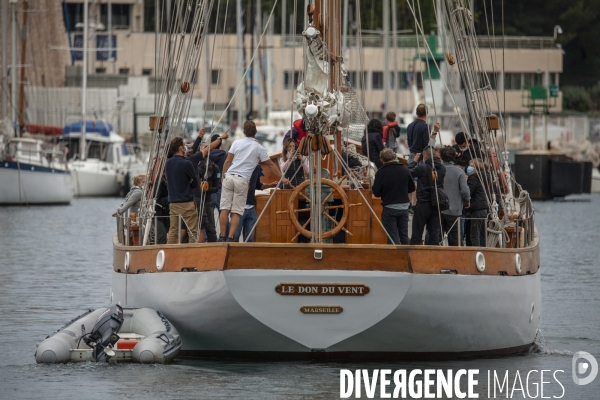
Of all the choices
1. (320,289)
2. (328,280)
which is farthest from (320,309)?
(328,280)

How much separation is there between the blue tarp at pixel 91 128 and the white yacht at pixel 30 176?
9354 mm

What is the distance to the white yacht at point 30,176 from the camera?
187 feet

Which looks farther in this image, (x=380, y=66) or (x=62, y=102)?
(x=380, y=66)

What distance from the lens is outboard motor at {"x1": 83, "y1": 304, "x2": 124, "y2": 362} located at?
53.5ft

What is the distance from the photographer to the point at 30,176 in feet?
190

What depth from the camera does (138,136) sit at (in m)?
85.5

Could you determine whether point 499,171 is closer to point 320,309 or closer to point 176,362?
point 320,309

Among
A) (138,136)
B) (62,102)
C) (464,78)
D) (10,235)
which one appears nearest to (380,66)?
(138,136)

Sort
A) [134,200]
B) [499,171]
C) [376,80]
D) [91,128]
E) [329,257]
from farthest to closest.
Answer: [376,80]
[91,128]
[134,200]
[499,171]
[329,257]

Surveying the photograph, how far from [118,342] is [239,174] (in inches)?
97.8

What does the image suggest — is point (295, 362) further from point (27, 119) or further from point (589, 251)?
point (27, 119)

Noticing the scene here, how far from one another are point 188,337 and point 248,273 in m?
1.76

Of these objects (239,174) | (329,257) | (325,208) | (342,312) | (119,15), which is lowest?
(342,312)

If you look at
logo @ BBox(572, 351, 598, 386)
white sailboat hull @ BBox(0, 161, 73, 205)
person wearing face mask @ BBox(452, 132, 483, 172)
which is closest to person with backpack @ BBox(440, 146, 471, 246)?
person wearing face mask @ BBox(452, 132, 483, 172)
